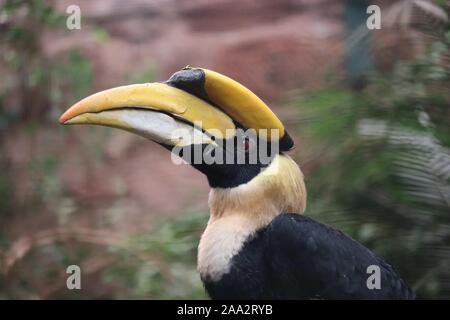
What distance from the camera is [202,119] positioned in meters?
2.16

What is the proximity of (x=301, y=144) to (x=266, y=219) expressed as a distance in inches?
50.3

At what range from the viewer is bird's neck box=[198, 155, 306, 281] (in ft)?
7.17

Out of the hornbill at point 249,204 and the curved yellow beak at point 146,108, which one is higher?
the curved yellow beak at point 146,108

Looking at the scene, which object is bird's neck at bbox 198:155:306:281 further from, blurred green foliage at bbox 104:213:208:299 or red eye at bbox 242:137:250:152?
blurred green foliage at bbox 104:213:208:299

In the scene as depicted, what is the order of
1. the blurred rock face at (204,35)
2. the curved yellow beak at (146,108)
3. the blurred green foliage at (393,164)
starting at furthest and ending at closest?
1. the blurred rock face at (204,35)
2. the blurred green foliage at (393,164)
3. the curved yellow beak at (146,108)

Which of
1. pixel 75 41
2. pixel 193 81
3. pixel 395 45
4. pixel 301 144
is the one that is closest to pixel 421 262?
pixel 301 144

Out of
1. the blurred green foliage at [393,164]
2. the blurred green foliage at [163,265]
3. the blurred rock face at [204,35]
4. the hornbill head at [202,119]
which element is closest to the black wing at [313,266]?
the hornbill head at [202,119]

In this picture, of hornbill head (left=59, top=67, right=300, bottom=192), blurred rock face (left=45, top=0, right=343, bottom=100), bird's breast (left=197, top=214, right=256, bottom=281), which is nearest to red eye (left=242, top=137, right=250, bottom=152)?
hornbill head (left=59, top=67, right=300, bottom=192)

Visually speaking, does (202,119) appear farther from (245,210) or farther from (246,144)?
(245,210)

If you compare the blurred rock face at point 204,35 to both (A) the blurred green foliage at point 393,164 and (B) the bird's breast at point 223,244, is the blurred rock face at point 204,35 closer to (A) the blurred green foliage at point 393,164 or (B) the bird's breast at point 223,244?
(A) the blurred green foliage at point 393,164

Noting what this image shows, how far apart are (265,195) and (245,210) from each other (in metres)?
0.07

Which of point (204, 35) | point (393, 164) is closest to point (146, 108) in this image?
point (393, 164)

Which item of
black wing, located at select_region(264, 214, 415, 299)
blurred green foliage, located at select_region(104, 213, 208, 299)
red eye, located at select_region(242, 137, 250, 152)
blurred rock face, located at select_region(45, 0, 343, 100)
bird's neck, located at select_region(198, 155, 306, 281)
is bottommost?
blurred green foliage, located at select_region(104, 213, 208, 299)

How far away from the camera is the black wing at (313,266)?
85.4 inches
